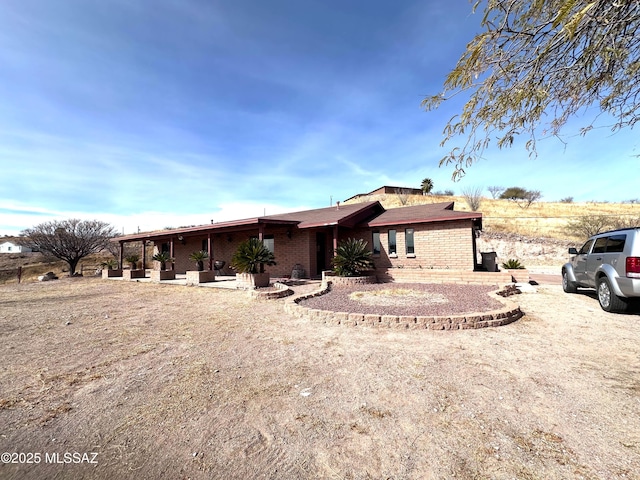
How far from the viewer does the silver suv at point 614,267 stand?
5.68m

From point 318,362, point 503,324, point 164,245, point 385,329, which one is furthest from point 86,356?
point 164,245

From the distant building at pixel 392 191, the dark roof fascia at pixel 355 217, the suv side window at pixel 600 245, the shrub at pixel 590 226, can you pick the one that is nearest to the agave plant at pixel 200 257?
the dark roof fascia at pixel 355 217

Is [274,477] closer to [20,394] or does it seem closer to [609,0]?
[20,394]

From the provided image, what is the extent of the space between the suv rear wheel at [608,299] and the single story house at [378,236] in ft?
18.3

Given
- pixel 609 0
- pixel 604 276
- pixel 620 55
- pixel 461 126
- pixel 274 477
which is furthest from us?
pixel 604 276

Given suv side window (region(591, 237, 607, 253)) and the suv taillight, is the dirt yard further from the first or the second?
suv side window (region(591, 237, 607, 253))

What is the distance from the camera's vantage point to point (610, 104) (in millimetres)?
3742

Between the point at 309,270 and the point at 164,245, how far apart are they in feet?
47.8

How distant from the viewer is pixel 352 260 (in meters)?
11.6

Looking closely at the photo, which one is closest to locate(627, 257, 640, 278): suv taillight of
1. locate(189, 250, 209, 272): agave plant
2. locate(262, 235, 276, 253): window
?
locate(262, 235, 276, 253): window

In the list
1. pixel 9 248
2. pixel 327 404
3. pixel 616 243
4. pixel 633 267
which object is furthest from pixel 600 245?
pixel 9 248

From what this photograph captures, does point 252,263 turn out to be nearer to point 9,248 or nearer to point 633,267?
point 633,267

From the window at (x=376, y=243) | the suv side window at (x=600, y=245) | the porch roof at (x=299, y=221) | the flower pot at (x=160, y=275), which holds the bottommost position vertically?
the flower pot at (x=160, y=275)

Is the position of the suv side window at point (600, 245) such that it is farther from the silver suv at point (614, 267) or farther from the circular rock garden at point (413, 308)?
the circular rock garden at point (413, 308)
